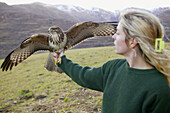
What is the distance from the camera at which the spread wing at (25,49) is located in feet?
9.36

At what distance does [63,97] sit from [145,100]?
402cm

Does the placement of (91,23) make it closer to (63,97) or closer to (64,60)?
(64,60)

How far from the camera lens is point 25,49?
9.78 feet

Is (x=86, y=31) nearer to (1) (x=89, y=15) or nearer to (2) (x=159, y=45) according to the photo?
(2) (x=159, y=45)

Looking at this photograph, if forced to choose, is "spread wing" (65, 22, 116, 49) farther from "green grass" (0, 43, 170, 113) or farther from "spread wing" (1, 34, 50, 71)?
"green grass" (0, 43, 170, 113)

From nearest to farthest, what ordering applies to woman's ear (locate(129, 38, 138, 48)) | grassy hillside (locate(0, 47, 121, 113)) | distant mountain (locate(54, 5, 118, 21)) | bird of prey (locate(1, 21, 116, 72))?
1. woman's ear (locate(129, 38, 138, 48))
2. bird of prey (locate(1, 21, 116, 72))
3. grassy hillside (locate(0, 47, 121, 113))
4. distant mountain (locate(54, 5, 118, 21))

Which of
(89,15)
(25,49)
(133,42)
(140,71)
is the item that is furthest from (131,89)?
(89,15)

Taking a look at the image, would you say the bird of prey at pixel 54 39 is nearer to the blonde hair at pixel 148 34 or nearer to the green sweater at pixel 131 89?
the green sweater at pixel 131 89

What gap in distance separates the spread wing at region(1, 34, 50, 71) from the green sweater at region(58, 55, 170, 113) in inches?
63.1

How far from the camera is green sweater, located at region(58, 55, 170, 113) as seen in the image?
1.11 meters

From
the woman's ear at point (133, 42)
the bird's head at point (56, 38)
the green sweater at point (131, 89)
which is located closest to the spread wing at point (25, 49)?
the bird's head at point (56, 38)

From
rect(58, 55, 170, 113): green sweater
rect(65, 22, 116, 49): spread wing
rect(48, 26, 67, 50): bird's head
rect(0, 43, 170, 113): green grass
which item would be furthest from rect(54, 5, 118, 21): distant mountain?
rect(58, 55, 170, 113): green sweater

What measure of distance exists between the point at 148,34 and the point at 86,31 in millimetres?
1933

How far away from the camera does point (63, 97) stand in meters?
4.89
